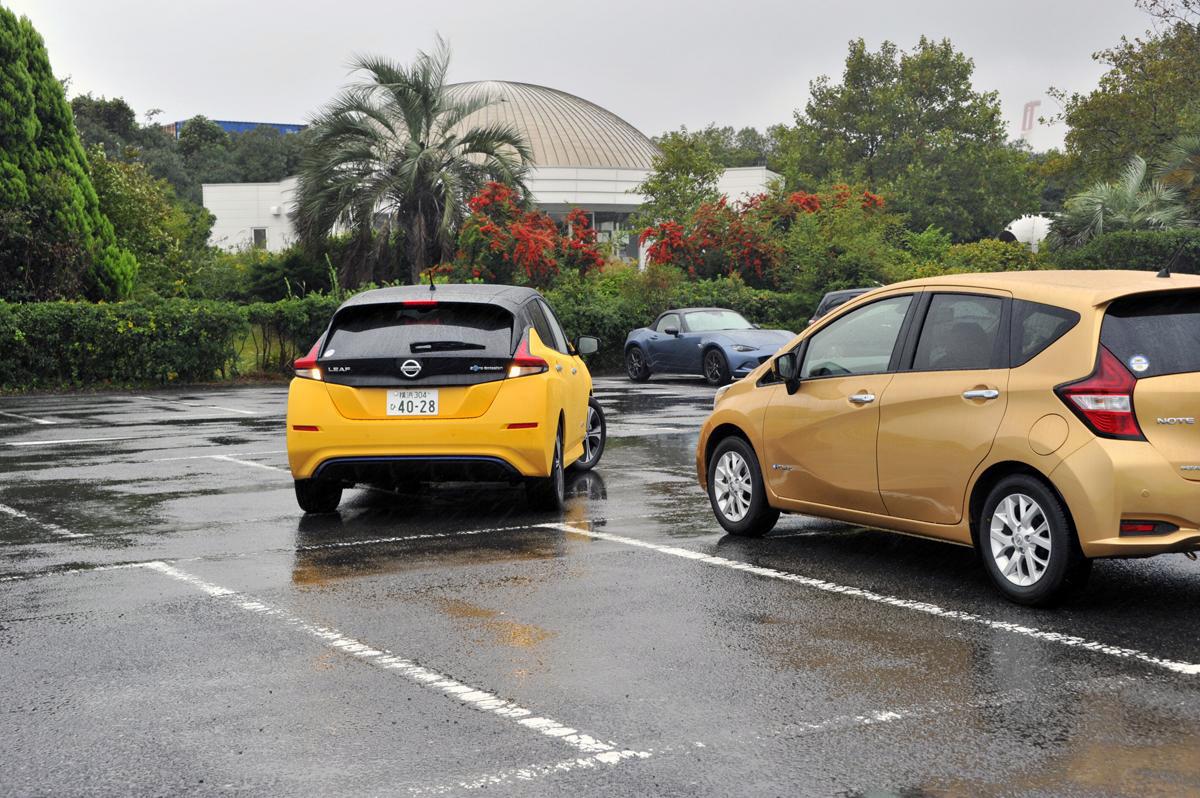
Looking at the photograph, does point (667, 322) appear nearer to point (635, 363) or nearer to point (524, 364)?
point (635, 363)

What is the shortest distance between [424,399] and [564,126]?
236ft

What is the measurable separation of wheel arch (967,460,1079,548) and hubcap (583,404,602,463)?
5.69m

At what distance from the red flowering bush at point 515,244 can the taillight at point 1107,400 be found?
89.4 feet

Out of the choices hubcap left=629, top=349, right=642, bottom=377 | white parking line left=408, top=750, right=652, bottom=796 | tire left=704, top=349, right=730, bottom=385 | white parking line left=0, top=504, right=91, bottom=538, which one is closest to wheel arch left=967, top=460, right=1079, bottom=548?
white parking line left=408, top=750, right=652, bottom=796

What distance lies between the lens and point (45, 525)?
30.3 ft

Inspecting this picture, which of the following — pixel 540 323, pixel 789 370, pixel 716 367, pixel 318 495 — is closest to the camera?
pixel 789 370

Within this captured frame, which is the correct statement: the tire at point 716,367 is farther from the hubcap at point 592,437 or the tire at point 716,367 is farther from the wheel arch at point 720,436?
the wheel arch at point 720,436

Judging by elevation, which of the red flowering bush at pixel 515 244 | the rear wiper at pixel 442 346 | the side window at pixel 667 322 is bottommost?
the rear wiper at pixel 442 346

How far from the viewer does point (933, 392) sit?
6.96m

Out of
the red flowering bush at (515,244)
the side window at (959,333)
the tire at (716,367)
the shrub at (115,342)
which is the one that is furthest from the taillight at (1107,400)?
the red flowering bush at (515,244)

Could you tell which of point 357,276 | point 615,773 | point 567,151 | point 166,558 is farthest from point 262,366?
point 567,151

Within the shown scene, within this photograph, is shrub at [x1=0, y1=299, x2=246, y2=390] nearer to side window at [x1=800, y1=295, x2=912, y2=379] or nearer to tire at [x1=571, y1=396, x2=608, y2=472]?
tire at [x1=571, y1=396, x2=608, y2=472]

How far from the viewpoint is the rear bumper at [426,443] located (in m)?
9.05

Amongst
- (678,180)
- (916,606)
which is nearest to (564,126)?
(678,180)
